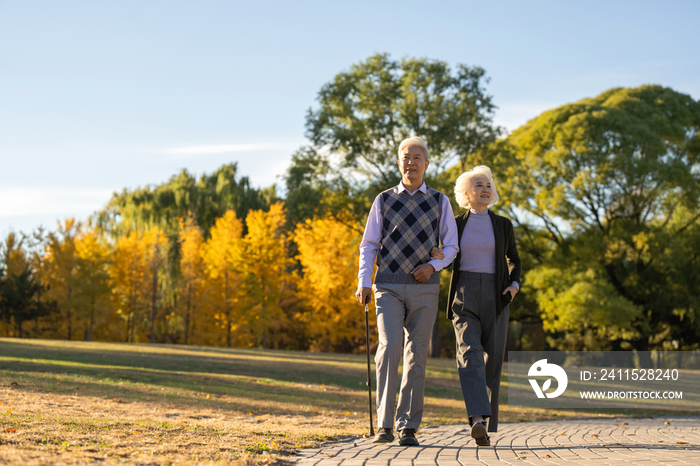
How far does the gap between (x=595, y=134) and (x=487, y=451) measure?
25408 millimetres

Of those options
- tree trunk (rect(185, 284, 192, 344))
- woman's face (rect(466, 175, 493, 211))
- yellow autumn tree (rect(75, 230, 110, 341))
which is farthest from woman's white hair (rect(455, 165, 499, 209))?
tree trunk (rect(185, 284, 192, 344))

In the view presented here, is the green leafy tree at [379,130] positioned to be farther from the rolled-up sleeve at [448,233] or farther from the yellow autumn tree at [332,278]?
the rolled-up sleeve at [448,233]

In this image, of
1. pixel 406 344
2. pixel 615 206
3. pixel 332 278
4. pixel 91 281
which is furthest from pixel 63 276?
pixel 406 344

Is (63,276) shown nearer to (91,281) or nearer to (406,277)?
(91,281)

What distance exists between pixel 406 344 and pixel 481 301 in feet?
2.48

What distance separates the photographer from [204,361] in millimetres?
17547

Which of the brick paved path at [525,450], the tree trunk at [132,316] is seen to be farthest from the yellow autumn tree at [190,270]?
the brick paved path at [525,450]

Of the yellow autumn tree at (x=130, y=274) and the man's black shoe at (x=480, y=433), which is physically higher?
the yellow autumn tree at (x=130, y=274)

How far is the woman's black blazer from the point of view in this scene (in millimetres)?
5301

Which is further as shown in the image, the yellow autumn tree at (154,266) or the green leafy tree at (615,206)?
the yellow autumn tree at (154,266)

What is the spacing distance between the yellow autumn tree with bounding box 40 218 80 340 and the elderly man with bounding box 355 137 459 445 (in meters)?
32.3

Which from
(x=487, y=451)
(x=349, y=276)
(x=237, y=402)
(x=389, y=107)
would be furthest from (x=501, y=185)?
(x=487, y=451)

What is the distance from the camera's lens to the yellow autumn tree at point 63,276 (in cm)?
A: 3438

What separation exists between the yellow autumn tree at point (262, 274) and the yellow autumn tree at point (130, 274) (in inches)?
326
